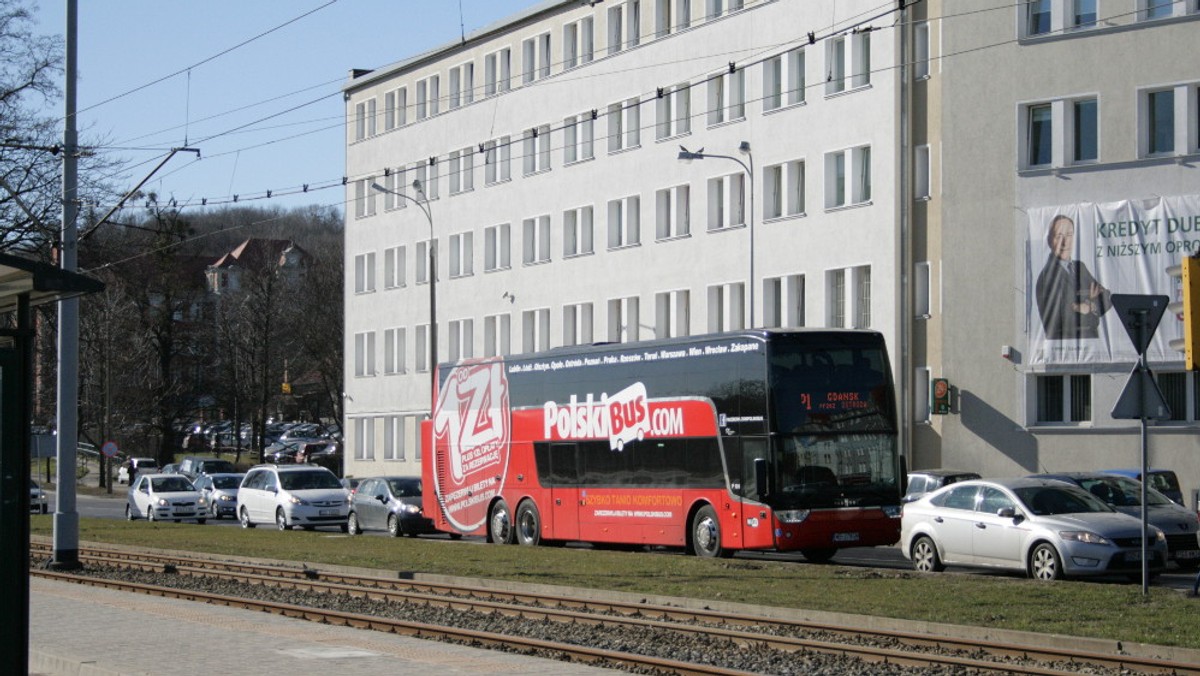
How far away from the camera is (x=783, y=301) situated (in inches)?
2009

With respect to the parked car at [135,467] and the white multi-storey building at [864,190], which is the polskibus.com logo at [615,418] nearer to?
the white multi-storey building at [864,190]

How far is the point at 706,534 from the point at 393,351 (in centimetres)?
4866

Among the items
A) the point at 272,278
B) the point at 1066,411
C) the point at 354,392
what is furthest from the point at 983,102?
the point at 272,278

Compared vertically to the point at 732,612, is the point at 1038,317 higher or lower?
higher

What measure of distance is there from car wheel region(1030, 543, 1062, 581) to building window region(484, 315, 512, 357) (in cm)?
4393

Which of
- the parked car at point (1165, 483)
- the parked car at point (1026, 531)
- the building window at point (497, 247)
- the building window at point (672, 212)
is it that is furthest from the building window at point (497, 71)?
the parked car at point (1026, 531)

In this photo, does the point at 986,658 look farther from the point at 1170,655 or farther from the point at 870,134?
the point at 870,134

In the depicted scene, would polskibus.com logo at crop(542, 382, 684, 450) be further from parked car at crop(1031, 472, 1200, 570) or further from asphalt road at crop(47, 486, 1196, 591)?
parked car at crop(1031, 472, 1200, 570)

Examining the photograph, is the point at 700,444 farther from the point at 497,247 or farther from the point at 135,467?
the point at 135,467

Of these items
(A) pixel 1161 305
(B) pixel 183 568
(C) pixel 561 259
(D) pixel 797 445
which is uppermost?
(C) pixel 561 259

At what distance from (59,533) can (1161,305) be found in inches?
711

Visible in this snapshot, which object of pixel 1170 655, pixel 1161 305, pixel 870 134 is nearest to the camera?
pixel 1170 655

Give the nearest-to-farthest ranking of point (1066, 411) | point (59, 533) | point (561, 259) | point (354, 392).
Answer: point (59, 533)
point (1066, 411)
point (561, 259)
point (354, 392)

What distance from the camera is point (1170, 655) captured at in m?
14.2
